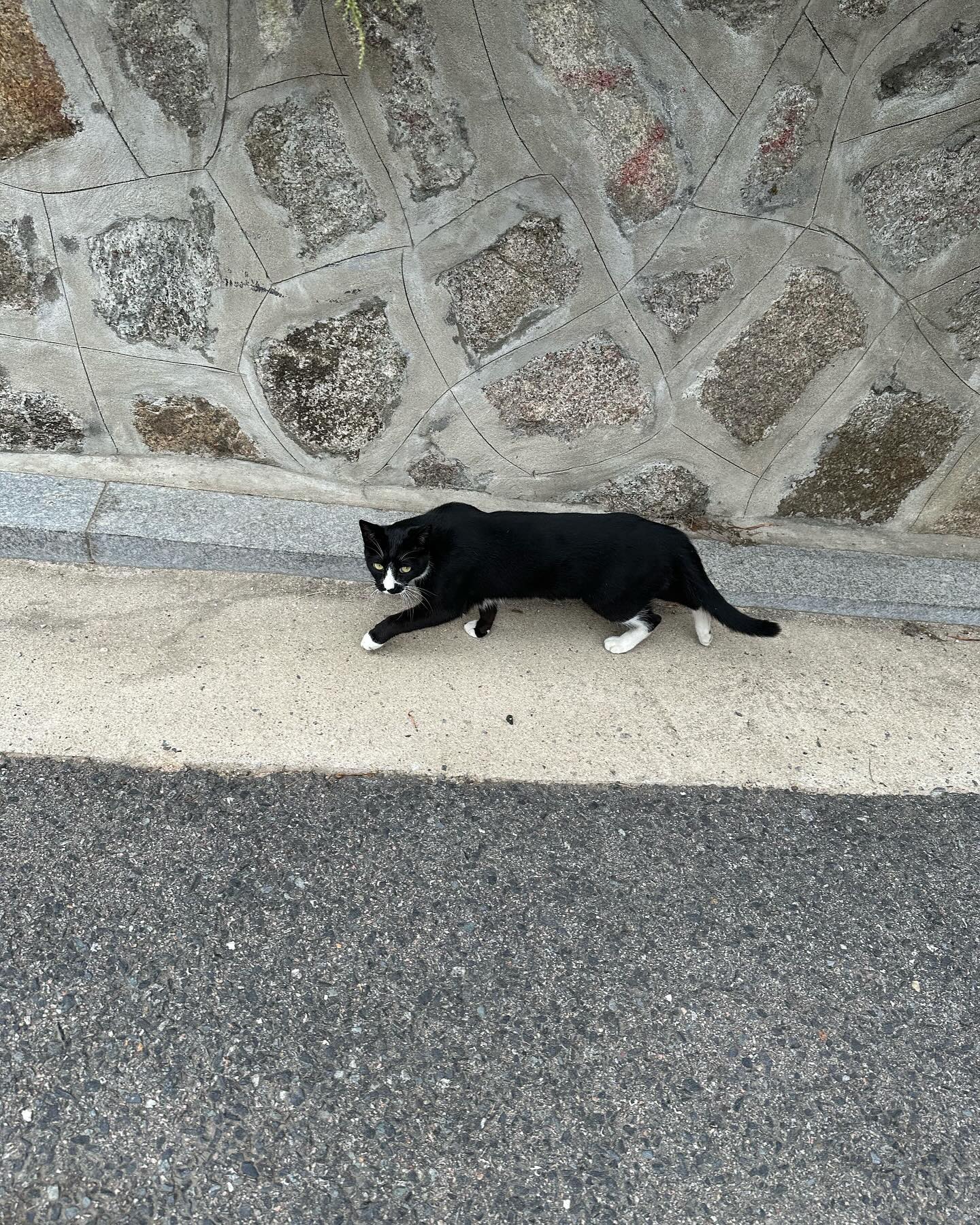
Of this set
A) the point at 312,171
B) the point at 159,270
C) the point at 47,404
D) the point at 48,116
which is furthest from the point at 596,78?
the point at 47,404

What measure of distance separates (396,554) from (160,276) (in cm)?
129

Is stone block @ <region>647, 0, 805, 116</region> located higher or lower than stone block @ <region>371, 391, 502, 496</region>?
higher

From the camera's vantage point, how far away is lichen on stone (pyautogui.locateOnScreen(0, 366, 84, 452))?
2.97 metres

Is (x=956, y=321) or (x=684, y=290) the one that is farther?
(x=956, y=321)

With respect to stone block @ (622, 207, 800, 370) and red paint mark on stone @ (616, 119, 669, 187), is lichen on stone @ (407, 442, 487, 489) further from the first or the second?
red paint mark on stone @ (616, 119, 669, 187)

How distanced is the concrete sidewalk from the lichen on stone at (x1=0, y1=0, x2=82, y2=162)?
142 centimetres

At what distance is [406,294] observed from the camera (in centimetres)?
280

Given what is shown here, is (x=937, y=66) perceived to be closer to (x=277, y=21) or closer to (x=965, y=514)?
(x=965, y=514)

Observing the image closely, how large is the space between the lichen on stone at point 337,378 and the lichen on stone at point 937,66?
1.78 metres

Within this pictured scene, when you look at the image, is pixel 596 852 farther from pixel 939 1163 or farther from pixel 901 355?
pixel 901 355

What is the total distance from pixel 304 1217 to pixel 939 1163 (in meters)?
1.41

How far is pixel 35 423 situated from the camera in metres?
3.04

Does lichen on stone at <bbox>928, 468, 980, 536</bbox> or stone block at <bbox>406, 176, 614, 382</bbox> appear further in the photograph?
lichen on stone at <bbox>928, 468, 980, 536</bbox>

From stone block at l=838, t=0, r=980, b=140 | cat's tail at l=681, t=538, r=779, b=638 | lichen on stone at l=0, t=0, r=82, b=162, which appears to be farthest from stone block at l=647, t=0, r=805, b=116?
lichen on stone at l=0, t=0, r=82, b=162
